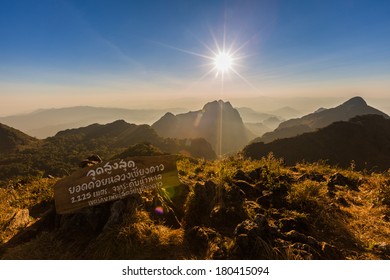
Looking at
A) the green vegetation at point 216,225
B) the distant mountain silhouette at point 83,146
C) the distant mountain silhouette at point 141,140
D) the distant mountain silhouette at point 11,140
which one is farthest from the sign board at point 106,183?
the distant mountain silhouette at point 11,140

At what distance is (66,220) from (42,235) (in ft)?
1.81

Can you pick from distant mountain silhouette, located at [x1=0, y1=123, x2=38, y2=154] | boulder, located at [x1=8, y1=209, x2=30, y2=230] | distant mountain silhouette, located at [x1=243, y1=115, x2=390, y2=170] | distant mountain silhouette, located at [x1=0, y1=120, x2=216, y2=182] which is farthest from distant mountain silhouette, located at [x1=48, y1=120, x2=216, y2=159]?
boulder, located at [x1=8, y1=209, x2=30, y2=230]

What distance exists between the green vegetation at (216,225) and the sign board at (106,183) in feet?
0.75

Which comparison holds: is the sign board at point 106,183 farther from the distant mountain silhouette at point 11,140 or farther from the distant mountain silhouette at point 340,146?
the distant mountain silhouette at point 11,140

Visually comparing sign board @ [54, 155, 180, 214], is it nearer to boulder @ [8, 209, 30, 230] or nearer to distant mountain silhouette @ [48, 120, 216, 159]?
boulder @ [8, 209, 30, 230]

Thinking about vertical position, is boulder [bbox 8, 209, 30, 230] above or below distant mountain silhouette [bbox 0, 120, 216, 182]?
above

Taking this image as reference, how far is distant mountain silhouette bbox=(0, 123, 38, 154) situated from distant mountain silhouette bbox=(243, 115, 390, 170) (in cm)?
13540

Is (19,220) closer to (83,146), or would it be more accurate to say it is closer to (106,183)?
(106,183)

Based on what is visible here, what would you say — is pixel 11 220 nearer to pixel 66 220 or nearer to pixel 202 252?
pixel 66 220

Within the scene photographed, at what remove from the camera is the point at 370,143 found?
8262 centimetres

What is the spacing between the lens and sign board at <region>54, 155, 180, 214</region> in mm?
6156

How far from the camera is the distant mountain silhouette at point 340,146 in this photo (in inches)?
2940

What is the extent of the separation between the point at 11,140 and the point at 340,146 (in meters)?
168
